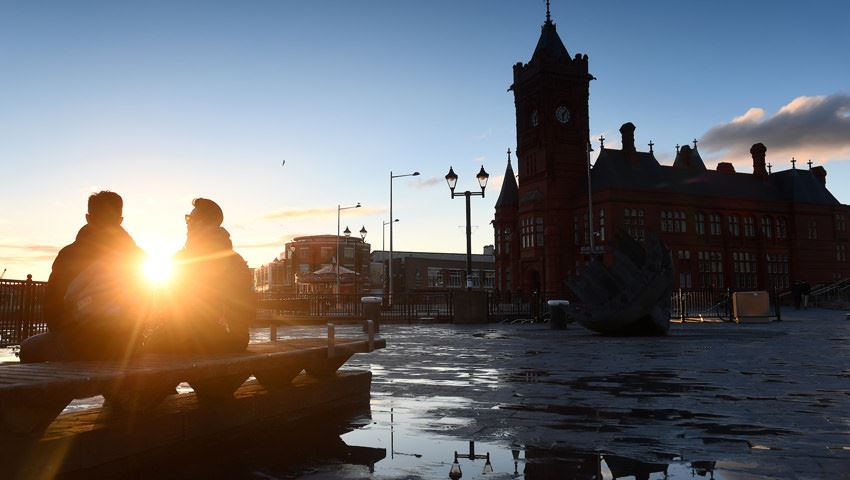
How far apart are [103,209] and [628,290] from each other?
49.1 feet

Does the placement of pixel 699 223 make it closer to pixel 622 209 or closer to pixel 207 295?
pixel 622 209

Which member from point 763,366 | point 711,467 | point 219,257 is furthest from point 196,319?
point 763,366

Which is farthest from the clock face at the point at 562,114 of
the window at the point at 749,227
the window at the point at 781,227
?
the window at the point at 781,227

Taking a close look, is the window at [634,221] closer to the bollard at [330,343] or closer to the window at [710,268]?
the window at [710,268]

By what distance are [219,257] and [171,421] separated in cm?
134

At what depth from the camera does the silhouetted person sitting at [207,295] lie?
4961 mm

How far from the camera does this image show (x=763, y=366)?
9.82 meters

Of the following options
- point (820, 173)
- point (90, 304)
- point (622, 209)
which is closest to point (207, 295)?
point (90, 304)

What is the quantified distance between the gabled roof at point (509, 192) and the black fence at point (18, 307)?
195 feet

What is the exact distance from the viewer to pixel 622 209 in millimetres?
57031

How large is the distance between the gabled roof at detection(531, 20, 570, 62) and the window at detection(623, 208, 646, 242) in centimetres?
1580

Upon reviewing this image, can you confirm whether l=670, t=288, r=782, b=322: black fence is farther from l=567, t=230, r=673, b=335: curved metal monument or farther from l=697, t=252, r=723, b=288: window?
l=697, t=252, r=723, b=288: window

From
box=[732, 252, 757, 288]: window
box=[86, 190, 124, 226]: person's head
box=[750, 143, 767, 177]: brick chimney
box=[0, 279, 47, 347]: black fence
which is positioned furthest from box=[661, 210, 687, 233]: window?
box=[86, 190, 124, 226]: person's head

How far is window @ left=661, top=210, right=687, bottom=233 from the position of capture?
5953 cm
